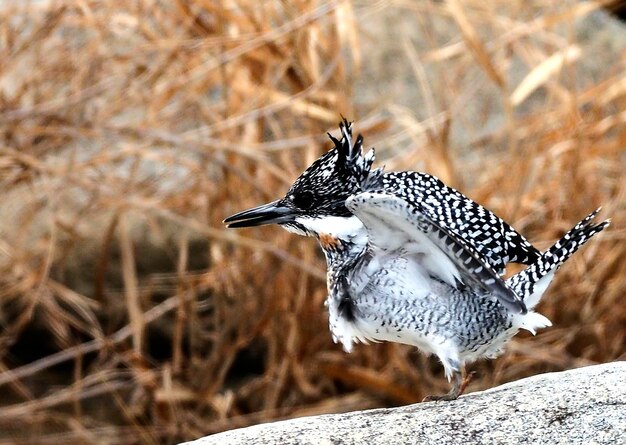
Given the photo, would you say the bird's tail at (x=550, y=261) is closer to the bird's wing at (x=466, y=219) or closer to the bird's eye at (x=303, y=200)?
the bird's wing at (x=466, y=219)

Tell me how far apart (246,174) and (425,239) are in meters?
1.93

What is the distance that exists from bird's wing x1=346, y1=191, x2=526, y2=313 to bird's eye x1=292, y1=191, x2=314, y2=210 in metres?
0.27

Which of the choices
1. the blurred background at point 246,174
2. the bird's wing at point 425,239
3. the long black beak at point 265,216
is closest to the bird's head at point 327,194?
the long black beak at point 265,216

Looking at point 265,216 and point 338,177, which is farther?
point 265,216

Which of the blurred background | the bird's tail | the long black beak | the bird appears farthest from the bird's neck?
the blurred background

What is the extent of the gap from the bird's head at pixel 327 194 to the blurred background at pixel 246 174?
132 centimetres

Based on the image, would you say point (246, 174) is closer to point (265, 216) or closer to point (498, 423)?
point (265, 216)

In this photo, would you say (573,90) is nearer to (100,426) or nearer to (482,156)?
(482,156)

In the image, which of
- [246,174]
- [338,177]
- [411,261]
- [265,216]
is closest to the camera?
[411,261]

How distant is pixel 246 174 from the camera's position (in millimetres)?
4516

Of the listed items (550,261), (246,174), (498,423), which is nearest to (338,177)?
(550,261)

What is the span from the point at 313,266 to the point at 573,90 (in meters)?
1.39

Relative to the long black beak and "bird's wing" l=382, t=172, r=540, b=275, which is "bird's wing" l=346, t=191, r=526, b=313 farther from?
the long black beak

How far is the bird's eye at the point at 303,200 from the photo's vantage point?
3.01m
